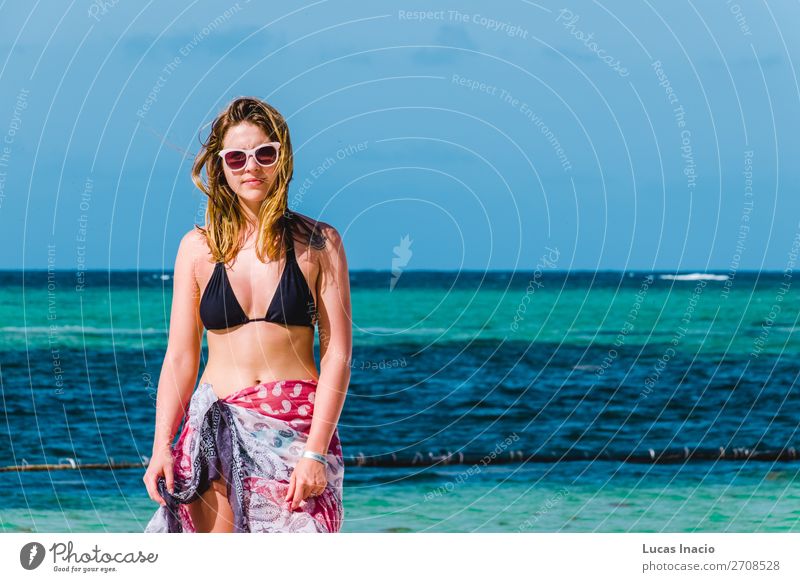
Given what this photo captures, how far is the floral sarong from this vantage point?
5.58m

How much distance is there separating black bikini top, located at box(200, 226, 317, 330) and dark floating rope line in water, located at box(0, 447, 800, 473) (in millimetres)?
10537

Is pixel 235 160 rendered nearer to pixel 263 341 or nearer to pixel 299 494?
pixel 263 341

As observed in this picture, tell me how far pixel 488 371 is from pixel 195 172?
2396cm

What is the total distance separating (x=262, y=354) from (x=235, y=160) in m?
0.92

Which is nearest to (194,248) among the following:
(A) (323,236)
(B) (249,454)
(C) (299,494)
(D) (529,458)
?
(A) (323,236)

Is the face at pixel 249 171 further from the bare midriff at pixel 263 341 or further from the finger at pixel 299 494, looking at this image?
the finger at pixel 299 494

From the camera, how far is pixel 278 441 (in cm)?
561

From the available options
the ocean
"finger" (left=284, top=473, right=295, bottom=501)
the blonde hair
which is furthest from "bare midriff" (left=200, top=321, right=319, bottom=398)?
the ocean

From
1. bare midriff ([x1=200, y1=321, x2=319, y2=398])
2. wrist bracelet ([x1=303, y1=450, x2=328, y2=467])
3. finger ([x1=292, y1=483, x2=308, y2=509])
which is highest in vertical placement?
bare midriff ([x1=200, y1=321, x2=319, y2=398])

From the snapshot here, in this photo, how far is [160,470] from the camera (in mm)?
5613

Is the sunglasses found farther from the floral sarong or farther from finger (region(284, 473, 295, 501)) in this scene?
finger (region(284, 473, 295, 501))

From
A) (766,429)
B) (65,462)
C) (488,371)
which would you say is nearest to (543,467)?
(766,429)

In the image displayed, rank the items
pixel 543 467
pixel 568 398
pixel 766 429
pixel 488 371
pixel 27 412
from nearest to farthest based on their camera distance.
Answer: pixel 543 467
pixel 766 429
pixel 27 412
pixel 568 398
pixel 488 371
